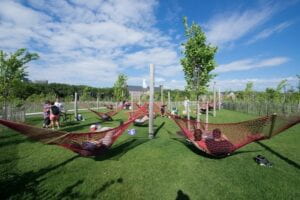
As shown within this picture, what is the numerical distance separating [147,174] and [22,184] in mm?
2481

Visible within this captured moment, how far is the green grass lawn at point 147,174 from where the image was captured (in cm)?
383

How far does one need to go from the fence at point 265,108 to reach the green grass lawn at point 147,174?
1129 cm

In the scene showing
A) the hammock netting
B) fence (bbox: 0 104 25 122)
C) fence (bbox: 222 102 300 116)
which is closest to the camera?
the hammock netting

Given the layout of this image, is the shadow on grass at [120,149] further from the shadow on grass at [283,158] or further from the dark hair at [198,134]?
the shadow on grass at [283,158]

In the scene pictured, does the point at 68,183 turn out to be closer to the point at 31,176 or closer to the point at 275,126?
the point at 31,176

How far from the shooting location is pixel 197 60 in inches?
369

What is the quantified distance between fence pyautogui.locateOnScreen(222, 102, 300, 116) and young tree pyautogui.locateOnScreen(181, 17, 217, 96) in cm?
1024

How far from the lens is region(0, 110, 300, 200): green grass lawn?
3.83 metres

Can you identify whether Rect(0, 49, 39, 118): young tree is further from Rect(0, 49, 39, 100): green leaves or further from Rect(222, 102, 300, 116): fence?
→ Rect(222, 102, 300, 116): fence

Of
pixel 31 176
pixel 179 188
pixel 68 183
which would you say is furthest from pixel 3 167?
pixel 179 188

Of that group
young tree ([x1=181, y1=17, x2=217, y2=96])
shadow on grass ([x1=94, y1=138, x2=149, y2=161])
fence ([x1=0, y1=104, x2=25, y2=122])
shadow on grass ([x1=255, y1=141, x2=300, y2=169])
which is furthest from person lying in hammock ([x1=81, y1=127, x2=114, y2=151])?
fence ([x1=0, y1=104, x2=25, y2=122])

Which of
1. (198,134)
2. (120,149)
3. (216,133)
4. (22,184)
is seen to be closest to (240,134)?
(216,133)

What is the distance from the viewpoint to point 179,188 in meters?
4.02

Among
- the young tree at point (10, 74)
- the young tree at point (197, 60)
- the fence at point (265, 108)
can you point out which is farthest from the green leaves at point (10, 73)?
the fence at point (265, 108)
